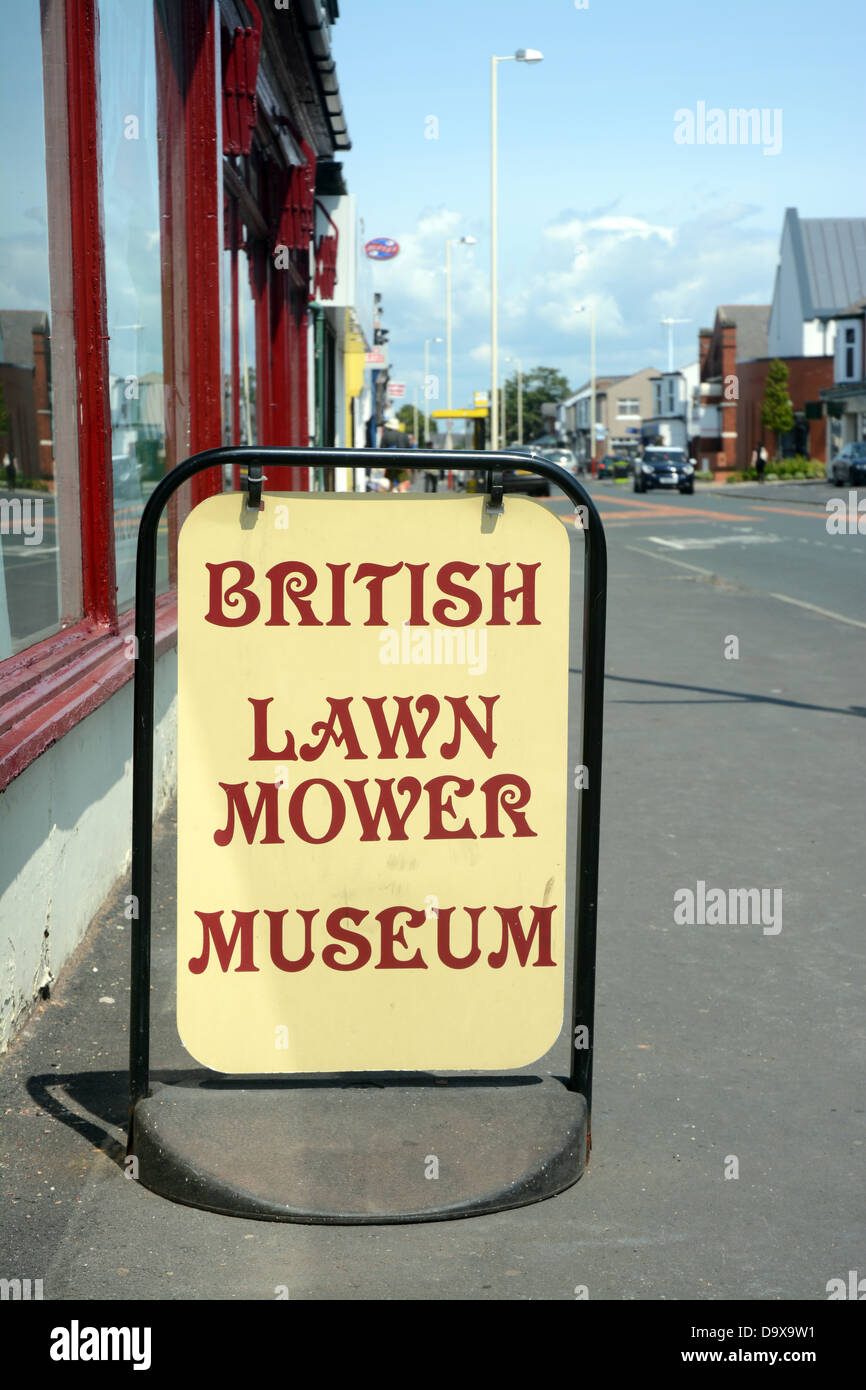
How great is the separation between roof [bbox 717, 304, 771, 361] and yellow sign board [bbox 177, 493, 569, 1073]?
108667 millimetres

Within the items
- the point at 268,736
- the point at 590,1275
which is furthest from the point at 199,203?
the point at 590,1275

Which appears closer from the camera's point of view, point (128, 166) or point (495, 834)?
point (495, 834)

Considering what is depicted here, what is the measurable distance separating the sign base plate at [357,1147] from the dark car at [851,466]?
53699mm

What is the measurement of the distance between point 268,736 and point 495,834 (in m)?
0.54

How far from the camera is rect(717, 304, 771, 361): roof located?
109 metres

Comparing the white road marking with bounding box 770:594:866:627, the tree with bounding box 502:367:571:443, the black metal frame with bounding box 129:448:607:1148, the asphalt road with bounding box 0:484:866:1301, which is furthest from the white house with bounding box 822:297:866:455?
the tree with bounding box 502:367:571:443

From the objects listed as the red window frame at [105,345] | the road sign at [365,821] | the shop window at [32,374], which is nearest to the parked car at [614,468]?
the red window frame at [105,345]

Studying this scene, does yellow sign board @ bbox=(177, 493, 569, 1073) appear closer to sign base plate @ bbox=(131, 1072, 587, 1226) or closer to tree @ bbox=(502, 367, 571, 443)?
sign base plate @ bbox=(131, 1072, 587, 1226)

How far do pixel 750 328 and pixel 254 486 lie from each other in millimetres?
113280

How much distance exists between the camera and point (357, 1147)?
3412 mm

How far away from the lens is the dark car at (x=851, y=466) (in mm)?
54656

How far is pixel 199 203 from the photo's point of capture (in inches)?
314

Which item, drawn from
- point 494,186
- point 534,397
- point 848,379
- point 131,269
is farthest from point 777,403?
point 534,397
